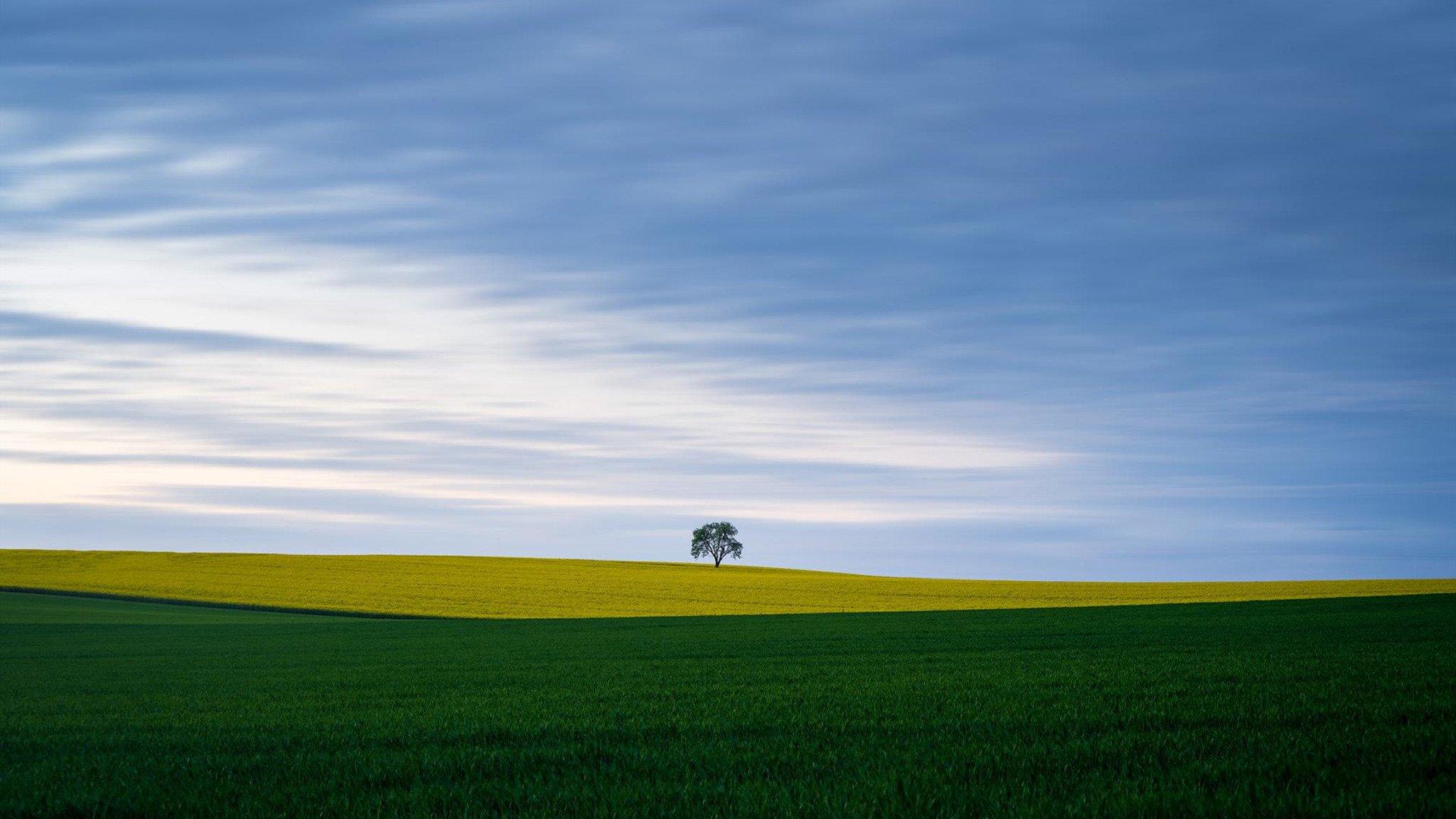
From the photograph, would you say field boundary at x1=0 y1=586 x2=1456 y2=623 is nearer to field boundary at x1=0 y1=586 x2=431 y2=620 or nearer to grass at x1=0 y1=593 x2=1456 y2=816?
field boundary at x1=0 y1=586 x2=431 y2=620

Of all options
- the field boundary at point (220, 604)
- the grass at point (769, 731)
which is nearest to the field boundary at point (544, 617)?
the field boundary at point (220, 604)

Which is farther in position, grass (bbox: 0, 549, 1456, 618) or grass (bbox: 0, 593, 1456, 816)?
grass (bbox: 0, 549, 1456, 618)

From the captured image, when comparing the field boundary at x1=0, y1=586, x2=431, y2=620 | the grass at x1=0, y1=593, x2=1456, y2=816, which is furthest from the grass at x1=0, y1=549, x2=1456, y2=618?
the grass at x1=0, y1=593, x2=1456, y2=816

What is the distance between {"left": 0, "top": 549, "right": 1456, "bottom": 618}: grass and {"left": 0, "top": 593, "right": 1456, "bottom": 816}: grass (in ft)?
91.8

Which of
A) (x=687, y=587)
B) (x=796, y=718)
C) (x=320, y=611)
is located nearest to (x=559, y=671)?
(x=796, y=718)

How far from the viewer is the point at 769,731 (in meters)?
12.1

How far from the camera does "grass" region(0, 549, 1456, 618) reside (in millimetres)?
56344

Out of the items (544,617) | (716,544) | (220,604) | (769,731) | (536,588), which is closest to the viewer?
(769,731)

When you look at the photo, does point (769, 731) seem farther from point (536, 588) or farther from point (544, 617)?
point (536, 588)

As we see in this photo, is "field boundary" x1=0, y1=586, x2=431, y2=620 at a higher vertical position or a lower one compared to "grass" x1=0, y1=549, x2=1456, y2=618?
lower

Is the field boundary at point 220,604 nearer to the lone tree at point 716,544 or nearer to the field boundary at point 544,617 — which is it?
the field boundary at point 544,617

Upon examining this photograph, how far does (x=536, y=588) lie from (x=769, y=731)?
178 ft

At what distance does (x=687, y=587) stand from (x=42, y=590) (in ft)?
127

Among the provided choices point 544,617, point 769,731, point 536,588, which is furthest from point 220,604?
point 769,731
